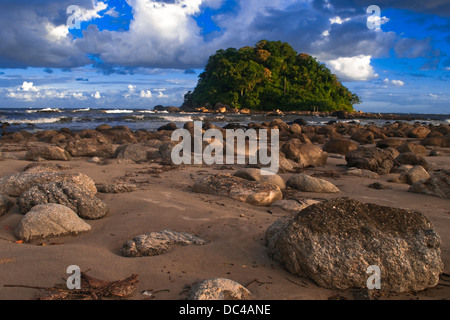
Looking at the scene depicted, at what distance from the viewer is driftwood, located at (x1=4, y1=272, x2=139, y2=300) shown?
223 cm

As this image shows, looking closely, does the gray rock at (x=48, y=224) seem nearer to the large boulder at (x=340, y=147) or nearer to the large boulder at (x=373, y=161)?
the large boulder at (x=373, y=161)

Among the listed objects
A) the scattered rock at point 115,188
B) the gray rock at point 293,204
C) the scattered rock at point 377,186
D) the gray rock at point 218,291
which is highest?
the scattered rock at point 115,188

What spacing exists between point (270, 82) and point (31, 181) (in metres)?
60.5

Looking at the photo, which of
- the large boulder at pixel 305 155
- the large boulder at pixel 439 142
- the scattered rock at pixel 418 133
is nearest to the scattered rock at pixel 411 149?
the large boulder at pixel 439 142

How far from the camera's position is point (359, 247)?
263 cm

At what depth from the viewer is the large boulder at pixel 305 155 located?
8.59m

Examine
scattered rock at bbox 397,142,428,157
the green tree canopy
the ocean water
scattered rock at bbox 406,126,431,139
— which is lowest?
scattered rock at bbox 397,142,428,157

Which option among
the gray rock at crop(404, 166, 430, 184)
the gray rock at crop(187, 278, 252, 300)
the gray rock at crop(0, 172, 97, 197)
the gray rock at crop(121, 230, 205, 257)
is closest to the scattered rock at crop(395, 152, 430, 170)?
the gray rock at crop(404, 166, 430, 184)

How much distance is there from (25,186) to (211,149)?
5.45m

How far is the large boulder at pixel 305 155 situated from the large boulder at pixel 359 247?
574 centimetres

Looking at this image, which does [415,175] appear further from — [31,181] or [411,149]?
[31,181]

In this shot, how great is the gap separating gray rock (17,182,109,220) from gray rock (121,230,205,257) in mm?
1111

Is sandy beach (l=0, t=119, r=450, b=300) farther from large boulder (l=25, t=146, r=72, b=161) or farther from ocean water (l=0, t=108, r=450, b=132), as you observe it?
ocean water (l=0, t=108, r=450, b=132)
